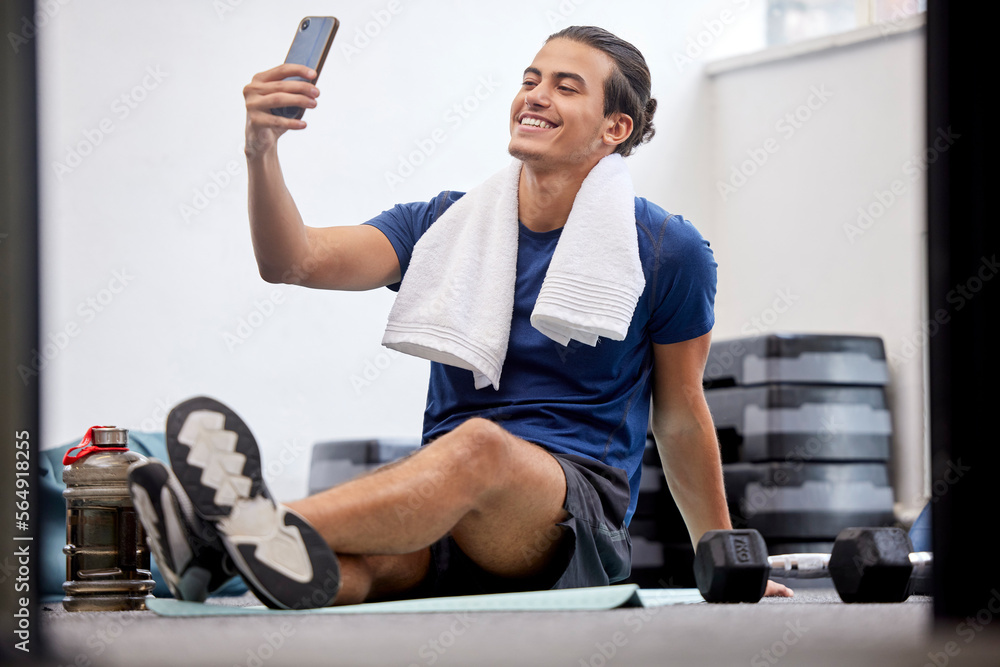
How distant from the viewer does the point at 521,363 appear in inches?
54.4

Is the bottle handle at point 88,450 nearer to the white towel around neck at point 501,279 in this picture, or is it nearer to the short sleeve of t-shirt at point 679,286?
the white towel around neck at point 501,279

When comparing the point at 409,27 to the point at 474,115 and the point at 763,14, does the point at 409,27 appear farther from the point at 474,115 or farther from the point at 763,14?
the point at 763,14

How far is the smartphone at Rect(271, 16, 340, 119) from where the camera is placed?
3.91ft

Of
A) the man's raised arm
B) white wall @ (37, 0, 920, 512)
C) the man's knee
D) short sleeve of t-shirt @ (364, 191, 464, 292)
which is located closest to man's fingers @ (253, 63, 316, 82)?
the man's raised arm

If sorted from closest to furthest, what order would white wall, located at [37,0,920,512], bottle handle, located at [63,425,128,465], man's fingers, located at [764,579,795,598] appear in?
bottle handle, located at [63,425,128,465]
man's fingers, located at [764,579,795,598]
white wall, located at [37,0,920,512]

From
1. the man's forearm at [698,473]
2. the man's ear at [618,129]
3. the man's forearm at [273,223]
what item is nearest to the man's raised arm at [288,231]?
the man's forearm at [273,223]

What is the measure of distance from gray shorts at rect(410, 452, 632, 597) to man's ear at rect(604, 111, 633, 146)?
0.51m

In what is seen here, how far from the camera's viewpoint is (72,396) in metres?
2.76

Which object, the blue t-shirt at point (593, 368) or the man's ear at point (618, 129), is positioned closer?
the blue t-shirt at point (593, 368)

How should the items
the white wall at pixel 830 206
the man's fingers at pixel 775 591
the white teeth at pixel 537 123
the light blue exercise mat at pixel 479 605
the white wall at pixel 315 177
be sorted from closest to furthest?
the light blue exercise mat at pixel 479 605 → the man's fingers at pixel 775 591 → the white teeth at pixel 537 123 → the white wall at pixel 315 177 → the white wall at pixel 830 206

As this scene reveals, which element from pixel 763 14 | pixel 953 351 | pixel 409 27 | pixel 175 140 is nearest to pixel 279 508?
pixel 953 351

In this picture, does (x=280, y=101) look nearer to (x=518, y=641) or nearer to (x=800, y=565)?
(x=518, y=641)

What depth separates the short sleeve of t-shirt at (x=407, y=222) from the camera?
4.99 feet

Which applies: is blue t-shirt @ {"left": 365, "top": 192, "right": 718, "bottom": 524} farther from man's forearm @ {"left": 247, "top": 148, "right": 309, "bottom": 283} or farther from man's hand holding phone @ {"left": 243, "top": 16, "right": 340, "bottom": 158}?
man's hand holding phone @ {"left": 243, "top": 16, "right": 340, "bottom": 158}
